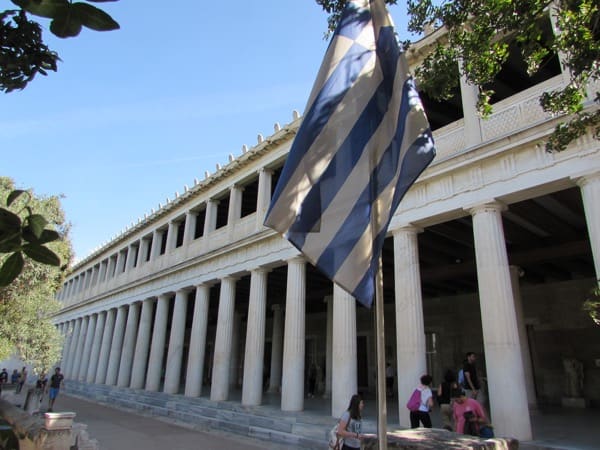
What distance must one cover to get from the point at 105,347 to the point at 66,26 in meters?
32.4

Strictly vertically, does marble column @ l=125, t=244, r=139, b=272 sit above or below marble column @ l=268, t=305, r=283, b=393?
above

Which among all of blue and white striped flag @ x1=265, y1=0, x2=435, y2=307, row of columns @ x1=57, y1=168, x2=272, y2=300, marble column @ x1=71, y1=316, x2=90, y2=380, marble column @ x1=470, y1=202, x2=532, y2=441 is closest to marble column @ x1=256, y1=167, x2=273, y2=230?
row of columns @ x1=57, y1=168, x2=272, y2=300

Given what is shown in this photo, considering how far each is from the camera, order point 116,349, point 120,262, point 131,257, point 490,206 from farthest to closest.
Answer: point 120,262 < point 131,257 < point 116,349 < point 490,206

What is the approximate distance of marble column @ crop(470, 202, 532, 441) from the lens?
28.2 ft

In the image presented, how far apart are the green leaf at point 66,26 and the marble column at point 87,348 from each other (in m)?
36.0

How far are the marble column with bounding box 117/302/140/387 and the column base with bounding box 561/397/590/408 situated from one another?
23133 millimetres

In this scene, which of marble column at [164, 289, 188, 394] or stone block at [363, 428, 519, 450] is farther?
marble column at [164, 289, 188, 394]

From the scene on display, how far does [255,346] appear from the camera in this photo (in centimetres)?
1602

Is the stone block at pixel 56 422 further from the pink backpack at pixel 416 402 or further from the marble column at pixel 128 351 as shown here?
the marble column at pixel 128 351

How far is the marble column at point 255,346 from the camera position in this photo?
15.5 meters

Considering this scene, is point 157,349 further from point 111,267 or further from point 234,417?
point 111,267

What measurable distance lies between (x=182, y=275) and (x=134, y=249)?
10469 millimetres

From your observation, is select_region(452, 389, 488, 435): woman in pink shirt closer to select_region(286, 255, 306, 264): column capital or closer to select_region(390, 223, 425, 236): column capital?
select_region(390, 223, 425, 236): column capital

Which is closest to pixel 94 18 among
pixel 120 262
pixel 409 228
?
pixel 409 228
